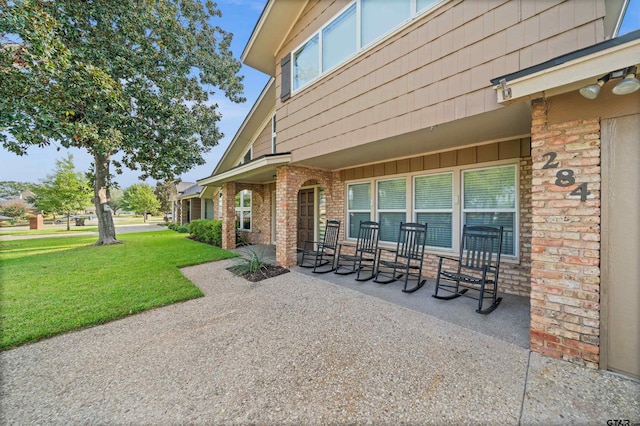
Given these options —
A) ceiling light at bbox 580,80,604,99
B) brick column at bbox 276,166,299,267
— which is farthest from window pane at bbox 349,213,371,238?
ceiling light at bbox 580,80,604,99

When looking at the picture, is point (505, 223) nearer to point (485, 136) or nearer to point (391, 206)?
point (485, 136)

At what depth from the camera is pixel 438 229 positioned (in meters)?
4.88

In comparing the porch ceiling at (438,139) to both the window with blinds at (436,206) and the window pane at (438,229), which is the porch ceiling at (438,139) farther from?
the window pane at (438,229)

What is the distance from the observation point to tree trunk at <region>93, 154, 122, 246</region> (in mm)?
10812

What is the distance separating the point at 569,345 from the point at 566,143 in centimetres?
195

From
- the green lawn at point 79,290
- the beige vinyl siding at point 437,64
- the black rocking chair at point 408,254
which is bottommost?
the green lawn at point 79,290

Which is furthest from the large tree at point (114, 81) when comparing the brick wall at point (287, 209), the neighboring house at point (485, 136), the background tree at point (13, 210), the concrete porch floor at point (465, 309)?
the background tree at point (13, 210)

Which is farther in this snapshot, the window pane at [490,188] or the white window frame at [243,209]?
the white window frame at [243,209]

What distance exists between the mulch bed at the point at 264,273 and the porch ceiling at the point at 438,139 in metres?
2.64

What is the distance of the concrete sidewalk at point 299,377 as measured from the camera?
1.73 m

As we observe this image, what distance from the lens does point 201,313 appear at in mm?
3500

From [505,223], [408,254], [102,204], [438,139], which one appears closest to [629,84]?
[438,139]

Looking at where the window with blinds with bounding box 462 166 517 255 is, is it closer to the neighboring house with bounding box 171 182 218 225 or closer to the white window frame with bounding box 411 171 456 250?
the white window frame with bounding box 411 171 456 250

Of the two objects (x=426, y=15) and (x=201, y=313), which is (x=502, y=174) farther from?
(x=201, y=313)
